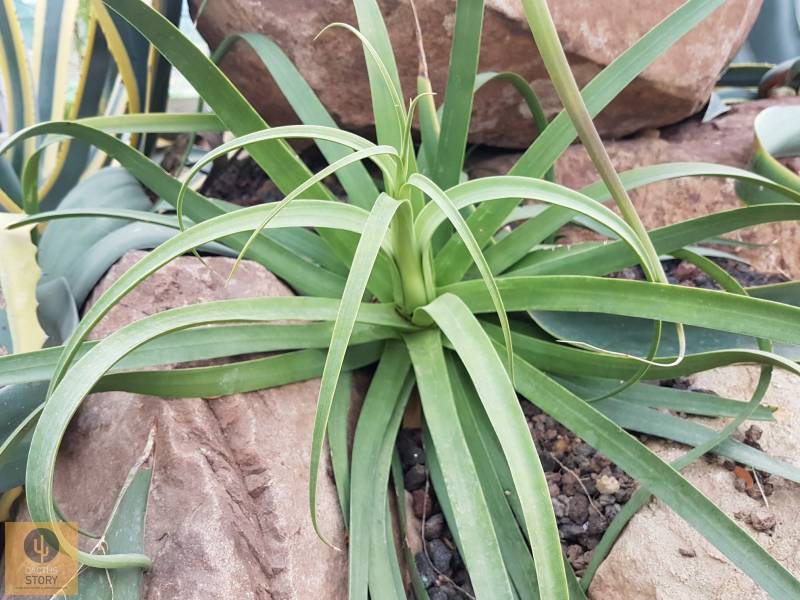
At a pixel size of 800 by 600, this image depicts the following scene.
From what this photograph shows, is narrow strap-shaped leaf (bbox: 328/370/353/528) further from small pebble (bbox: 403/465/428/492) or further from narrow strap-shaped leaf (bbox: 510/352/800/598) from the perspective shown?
narrow strap-shaped leaf (bbox: 510/352/800/598)

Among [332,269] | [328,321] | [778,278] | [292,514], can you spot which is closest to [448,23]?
[332,269]

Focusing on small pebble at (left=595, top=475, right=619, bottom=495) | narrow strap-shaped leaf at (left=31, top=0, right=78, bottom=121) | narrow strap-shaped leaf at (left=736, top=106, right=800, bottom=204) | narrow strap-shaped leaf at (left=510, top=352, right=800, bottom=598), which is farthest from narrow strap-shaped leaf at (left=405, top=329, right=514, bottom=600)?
narrow strap-shaped leaf at (left=31, top=0, right=78, bottom=121)

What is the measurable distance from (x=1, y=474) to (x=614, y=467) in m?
0.71

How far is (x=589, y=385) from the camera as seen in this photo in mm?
760

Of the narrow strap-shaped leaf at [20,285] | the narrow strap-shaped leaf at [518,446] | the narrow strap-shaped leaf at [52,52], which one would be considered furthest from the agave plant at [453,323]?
the narrow strap-shaped leaf at [52,52]

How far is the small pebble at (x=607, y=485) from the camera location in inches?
29.1

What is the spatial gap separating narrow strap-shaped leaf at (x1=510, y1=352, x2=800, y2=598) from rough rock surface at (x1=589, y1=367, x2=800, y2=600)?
79 millimetres

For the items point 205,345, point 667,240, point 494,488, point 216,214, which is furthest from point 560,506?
point 216,214

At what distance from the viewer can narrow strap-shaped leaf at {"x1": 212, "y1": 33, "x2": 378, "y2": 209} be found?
85 cm

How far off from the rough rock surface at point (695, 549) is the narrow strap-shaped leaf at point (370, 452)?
0.26 meters

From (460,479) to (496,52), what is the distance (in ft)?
2.48

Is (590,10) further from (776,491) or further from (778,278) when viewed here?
(776,491)

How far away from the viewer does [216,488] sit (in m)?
0.63

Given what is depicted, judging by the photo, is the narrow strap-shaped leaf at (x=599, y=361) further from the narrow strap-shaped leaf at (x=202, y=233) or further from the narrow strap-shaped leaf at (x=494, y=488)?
the narrow strap-shaped leaf at (x=202, y=233)
